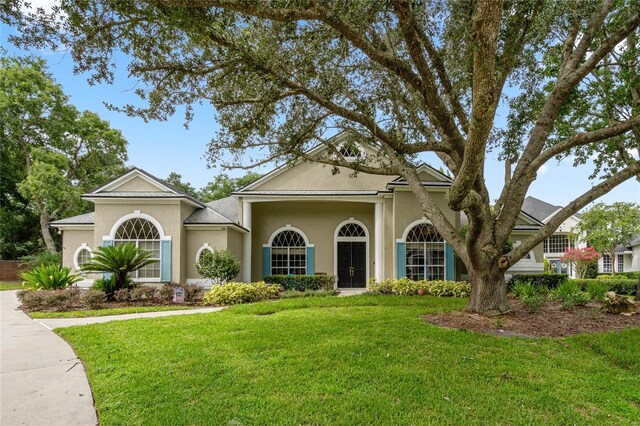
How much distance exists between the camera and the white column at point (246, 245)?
1684cm

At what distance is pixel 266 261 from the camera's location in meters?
17.9

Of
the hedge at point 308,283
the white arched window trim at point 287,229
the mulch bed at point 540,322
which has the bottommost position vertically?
the hedge at point 308,283

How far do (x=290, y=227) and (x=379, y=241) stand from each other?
445 cm

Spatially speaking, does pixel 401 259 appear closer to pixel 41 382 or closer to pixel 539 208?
pixel 41 382

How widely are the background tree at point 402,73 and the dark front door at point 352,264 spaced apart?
7.37 m

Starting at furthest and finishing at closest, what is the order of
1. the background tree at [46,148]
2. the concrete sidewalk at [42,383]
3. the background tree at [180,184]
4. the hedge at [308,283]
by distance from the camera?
1. the background tree at [180,184]
2. the background tree at [46,148]
3. the hedge at [308,283]
4. the concrete sidewalk at [42,383]

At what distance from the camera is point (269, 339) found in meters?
6.59

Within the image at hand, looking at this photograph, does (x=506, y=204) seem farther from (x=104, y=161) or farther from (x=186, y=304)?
(x=104, y=161)

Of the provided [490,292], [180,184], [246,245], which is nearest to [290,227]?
[246,245]

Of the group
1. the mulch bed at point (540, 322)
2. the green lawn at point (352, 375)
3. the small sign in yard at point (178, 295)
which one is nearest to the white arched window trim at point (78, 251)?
the small sign in yard at point (178, 295)

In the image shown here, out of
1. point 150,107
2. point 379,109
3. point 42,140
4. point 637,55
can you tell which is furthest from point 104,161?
point 637,55

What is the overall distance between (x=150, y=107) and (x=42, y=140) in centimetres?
2551

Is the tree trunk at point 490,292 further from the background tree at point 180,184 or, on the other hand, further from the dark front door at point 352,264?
the background tree at point 180,184

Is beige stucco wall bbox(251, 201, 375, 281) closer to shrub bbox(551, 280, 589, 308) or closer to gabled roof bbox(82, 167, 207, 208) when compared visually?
gabled roof bbox(82, 167, 207, 208)
